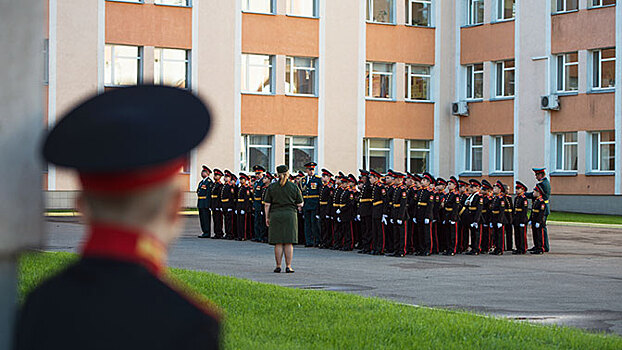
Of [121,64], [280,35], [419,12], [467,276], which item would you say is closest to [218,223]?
[467,276]

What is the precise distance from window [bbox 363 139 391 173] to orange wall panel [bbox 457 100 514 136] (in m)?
3.48

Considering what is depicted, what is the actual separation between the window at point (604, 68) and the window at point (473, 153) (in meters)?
5.95

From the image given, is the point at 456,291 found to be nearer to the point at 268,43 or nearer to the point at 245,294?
the point at 245,294

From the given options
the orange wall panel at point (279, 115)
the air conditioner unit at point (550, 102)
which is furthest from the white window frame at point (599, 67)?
the orange wall panel at point (279, 115)

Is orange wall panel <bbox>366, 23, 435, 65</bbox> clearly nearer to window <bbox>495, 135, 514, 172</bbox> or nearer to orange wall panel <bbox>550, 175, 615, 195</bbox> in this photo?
window <bbox>495, 135, 514, 172</bbox>

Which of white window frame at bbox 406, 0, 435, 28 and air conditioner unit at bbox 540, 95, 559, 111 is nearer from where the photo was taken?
air conditioner unit at bbox 540, 95, 559, 111

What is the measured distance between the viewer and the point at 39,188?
3551 millimetres

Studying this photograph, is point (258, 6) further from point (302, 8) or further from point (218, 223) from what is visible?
point (218, 223)

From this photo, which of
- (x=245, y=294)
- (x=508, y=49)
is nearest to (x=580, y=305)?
(x=245, y=294)

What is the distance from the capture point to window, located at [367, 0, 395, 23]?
42625mm

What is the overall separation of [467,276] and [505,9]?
27861 millimetres

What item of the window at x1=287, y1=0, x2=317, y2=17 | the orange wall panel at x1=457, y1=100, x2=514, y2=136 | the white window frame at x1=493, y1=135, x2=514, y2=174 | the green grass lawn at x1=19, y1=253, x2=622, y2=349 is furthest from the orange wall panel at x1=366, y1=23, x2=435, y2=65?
the green grass lawn at x1=19, y1=253, x2=622, y2=349

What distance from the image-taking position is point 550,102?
40.2 meters

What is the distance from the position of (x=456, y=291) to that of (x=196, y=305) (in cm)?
1252
